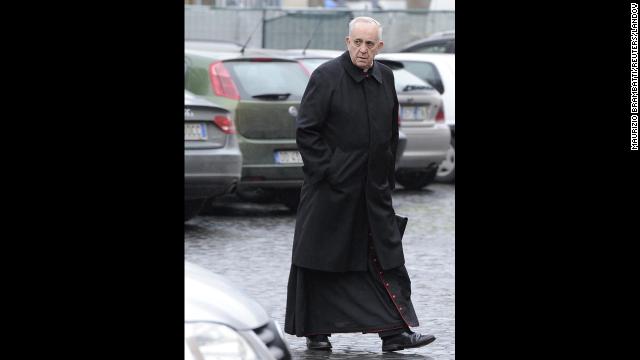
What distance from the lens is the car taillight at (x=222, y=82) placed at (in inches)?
611

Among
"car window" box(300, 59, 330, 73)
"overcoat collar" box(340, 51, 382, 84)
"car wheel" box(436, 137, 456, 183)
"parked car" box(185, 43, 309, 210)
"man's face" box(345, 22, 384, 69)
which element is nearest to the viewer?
"man's face" box(345, 22, 384, 69)

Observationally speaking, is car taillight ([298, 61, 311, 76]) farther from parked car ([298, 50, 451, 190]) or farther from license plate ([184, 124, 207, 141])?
license plate ([184, 124, 207, 141])

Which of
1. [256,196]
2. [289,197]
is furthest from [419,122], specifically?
[289,197]

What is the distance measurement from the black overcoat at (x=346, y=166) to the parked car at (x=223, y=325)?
8.06 feet

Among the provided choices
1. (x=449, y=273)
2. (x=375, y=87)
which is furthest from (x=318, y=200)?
(x=449, y=273)

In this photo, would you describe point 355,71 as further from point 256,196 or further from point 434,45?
point 434,45

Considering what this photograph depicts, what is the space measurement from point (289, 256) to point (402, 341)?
464 centimetres

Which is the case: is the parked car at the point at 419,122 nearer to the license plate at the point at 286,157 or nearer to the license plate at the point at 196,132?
the license plate at the point at 286,157

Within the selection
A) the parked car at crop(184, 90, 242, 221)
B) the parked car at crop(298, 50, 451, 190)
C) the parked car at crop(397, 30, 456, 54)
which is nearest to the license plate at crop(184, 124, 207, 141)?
the parked car at crop(184, 90, 242, 221)

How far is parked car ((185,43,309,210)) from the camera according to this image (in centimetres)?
1529
